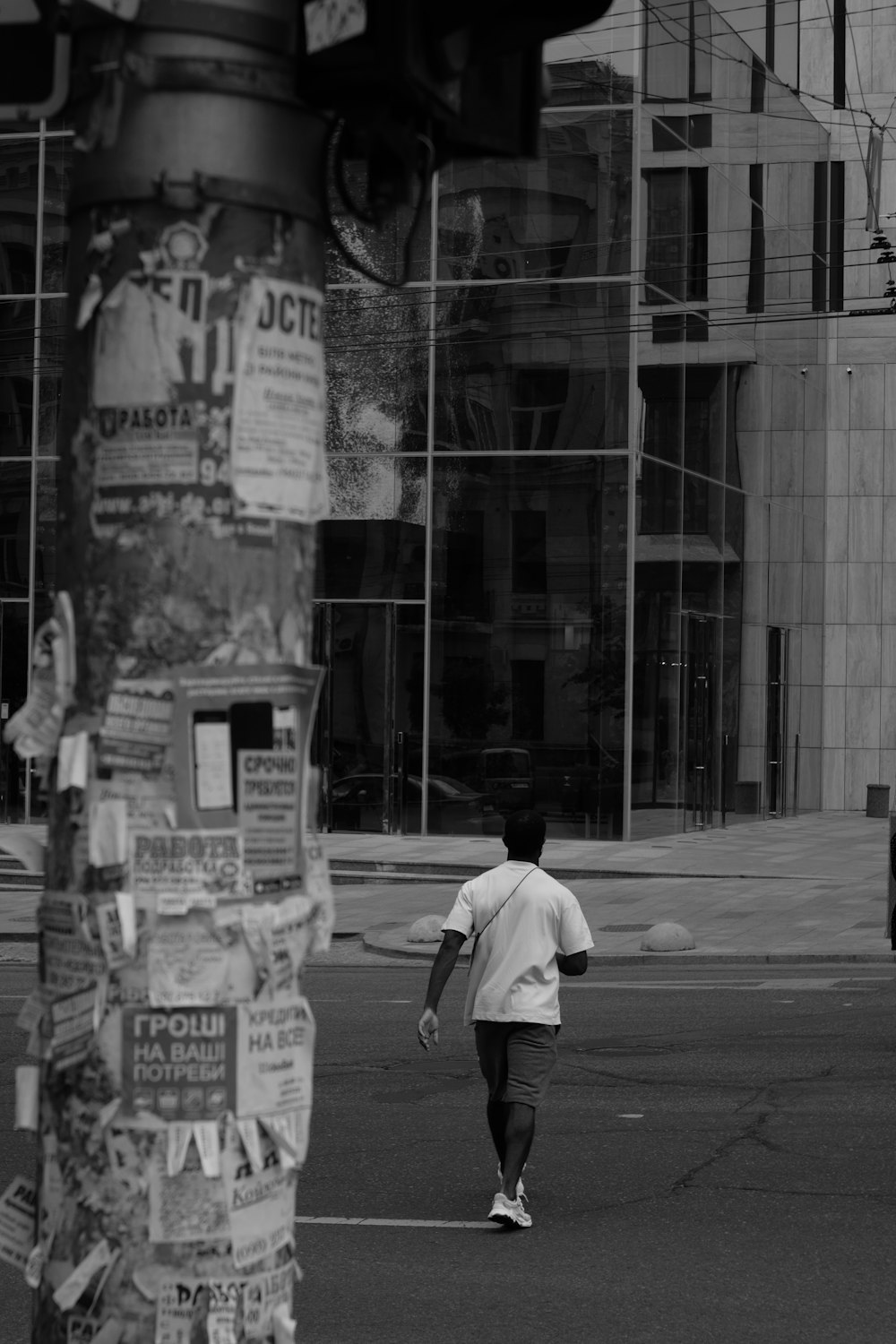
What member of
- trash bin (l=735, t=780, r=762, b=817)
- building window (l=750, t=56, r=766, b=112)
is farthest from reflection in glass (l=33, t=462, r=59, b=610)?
building window (l=750, t=56, r=766, b=112)

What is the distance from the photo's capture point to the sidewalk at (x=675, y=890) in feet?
59.2

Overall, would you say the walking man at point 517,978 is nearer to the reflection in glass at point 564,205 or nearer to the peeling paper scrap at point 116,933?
the peeling paper scrap at point 116,933

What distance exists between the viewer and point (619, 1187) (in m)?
8.06

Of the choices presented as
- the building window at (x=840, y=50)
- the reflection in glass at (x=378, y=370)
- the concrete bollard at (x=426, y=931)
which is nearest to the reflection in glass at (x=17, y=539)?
the reflection in glass at (x=378, y=370)

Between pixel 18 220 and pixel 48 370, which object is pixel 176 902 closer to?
pixel 48 370

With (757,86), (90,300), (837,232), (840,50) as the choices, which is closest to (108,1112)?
(90,300)

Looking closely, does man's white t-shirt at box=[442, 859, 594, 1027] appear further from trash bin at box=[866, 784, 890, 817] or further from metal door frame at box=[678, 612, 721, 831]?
trash bin at box=[866, 784, 890, 817]

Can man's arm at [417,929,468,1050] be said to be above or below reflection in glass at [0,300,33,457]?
below

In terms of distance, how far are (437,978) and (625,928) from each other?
1135 centimetres

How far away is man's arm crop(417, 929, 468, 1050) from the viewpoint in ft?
26.3

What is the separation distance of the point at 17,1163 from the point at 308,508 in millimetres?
6302

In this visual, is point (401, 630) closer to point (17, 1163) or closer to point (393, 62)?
point (17, 1163)

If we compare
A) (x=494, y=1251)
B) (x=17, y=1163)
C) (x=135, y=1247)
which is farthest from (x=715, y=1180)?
(x=135, y=1247)

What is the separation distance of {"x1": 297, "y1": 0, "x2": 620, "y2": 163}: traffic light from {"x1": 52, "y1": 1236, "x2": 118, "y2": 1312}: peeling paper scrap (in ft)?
5.43
